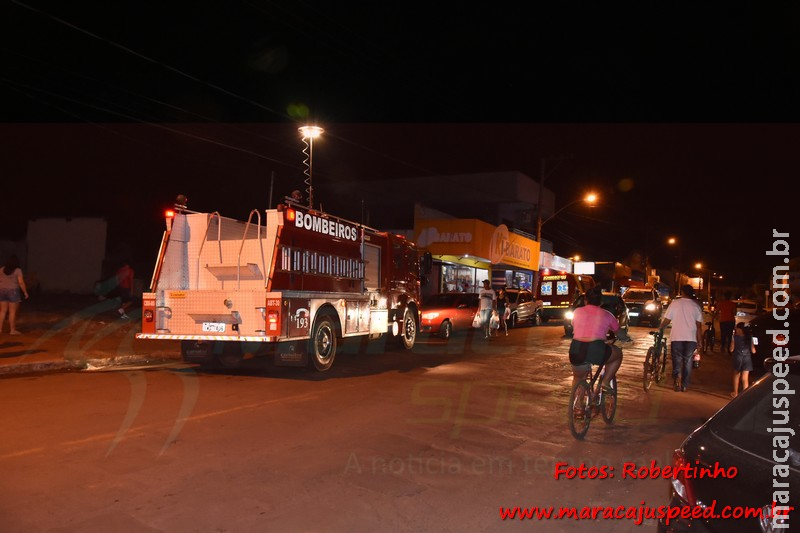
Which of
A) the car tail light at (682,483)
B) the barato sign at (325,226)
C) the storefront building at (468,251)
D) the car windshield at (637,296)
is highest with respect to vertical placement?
the storefront building at (468,251)

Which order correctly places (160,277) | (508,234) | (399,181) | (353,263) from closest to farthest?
1. (160,277)
2. (353,263)
3. (508,234)
4. (399,181)

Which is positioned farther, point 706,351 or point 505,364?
point 706,351

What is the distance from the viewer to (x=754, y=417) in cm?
351

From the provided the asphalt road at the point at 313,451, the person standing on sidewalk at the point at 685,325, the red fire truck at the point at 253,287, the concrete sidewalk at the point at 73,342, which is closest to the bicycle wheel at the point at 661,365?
the asphalt road at the point at 313,451

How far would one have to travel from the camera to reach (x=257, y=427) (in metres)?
7.45

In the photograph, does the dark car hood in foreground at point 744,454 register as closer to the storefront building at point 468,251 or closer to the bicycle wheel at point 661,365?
the bicycle wheel at point 661,365

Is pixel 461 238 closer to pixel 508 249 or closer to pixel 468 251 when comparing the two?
pixel 468 251

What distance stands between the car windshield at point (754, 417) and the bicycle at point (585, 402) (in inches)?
147

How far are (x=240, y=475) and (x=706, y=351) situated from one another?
1857 cm

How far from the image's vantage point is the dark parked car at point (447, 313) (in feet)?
67.5

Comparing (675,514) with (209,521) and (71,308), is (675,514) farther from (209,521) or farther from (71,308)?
(71,308)

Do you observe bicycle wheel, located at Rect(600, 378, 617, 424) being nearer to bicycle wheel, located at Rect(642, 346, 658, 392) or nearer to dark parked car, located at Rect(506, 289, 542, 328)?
bicycle wheel, located at Rect(642, 346, 658, 392)

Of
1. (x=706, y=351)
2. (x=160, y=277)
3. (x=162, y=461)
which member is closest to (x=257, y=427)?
(x=162, y=461)

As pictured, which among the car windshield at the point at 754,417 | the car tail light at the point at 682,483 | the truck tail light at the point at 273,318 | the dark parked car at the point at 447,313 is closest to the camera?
the car tail light at the point at 682,483
